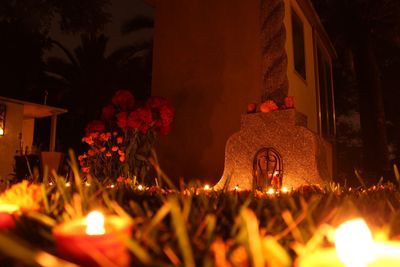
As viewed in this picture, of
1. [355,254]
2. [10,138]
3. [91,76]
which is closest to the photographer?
[355,254]

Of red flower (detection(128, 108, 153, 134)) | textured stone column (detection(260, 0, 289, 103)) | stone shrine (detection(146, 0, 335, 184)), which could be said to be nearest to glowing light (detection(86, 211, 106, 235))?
red flower (detection(128, 108, 153, 134))

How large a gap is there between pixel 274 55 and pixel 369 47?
7197 millimetres

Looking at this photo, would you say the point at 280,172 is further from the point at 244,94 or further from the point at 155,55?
the point at 155,55

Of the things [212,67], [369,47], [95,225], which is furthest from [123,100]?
[369,47]

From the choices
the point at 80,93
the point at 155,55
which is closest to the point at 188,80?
the point at 155,55

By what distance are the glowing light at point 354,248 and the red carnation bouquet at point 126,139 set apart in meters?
3.82

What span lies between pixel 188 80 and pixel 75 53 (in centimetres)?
1237

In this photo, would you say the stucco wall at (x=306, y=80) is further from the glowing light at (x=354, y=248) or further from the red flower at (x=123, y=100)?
the glowing light at (x=354, y=248)

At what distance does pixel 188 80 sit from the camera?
250 inches

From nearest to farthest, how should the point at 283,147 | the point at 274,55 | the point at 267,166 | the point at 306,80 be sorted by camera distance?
the point at 283,147 → the point at 267,166 → the point at 274,55 → the point at 306,80

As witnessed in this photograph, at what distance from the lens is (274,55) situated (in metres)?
5.00

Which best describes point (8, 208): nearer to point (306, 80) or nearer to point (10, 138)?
point (306, 80)

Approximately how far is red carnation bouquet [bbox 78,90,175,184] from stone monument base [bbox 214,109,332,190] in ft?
3.12

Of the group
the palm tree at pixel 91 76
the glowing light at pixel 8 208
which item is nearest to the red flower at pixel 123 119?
the glowing light at pixel 8 208
